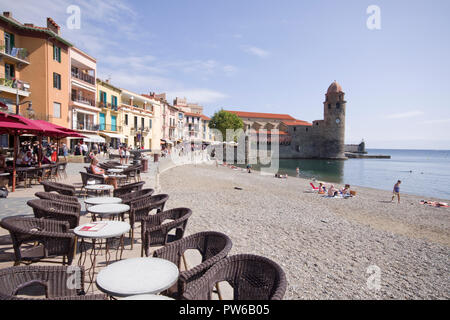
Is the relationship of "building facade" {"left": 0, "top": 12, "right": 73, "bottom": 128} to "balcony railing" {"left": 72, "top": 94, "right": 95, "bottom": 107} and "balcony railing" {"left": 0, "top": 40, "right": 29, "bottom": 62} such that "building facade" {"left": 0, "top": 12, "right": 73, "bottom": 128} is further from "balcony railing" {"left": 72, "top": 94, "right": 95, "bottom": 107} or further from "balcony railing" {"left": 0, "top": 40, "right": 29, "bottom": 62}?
"balcony railing" {"left": 72, "top": 94, "right": 95, "bottom": 107}

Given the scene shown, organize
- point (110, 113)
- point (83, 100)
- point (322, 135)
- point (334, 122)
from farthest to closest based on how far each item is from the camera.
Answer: point (322, 135), point (334, 122), point (110, 113), point (83, 100)

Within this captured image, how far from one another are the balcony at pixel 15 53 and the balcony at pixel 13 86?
65.4 inches

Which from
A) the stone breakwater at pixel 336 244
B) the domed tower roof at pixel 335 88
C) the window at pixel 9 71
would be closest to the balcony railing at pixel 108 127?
the window at pixel 9 71

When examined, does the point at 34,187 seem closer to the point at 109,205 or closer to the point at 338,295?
the point at 109,205

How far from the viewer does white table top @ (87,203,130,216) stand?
4140 mm

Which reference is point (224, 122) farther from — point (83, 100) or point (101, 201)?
point (101, 201)

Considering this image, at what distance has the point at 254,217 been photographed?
8.97 meters

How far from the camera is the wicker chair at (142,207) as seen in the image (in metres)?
4.44

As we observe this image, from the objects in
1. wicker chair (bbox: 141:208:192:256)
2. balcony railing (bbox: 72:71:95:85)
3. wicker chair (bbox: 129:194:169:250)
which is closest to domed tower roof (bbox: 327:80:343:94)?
balcony railing (bbox: 72:71:95:85)

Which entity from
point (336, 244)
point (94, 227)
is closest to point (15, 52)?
point (94, 227)

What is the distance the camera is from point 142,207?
4527 mm

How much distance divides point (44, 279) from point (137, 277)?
850 mm

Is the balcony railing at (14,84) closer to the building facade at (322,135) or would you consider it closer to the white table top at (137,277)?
the white table top at (137,277)

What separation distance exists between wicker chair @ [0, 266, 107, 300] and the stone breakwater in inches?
120
